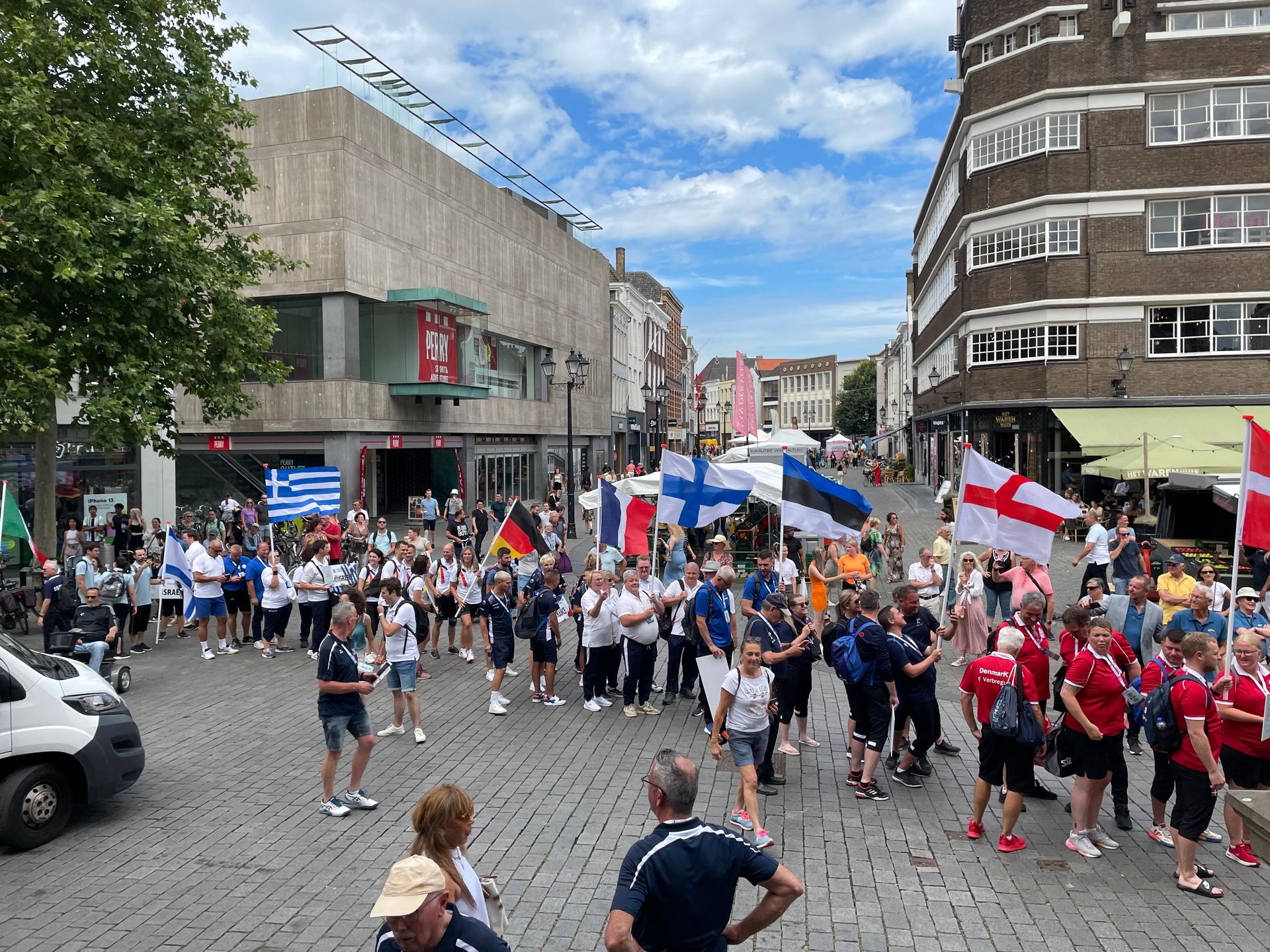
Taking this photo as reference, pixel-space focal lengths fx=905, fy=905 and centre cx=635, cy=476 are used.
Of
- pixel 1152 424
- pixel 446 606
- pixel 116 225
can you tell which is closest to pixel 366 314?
pixel 116 225

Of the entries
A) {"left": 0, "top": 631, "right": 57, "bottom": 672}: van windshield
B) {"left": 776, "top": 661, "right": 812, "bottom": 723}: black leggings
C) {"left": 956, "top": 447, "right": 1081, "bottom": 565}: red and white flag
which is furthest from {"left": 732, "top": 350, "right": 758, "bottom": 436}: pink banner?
{"left": 0, "top": 631, "right": 57, "bottom": 672}: van windshield

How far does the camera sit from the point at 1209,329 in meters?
29.6

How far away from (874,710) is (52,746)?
641 centimetres

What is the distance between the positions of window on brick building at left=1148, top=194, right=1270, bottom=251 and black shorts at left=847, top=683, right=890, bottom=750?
2806 centimetres

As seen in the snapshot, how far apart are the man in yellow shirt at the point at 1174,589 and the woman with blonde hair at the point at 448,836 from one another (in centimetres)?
910

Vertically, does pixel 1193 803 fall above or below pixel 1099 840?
above

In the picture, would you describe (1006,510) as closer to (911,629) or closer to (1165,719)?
(911,629)

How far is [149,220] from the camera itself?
14.0 metres

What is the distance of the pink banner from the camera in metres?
28.1

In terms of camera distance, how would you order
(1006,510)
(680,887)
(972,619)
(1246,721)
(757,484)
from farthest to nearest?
(757,484), (972,619), (1006,510), (1246,721), (680,887)

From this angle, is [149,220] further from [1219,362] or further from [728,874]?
[1219,362]

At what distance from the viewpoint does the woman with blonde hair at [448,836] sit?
146 inches

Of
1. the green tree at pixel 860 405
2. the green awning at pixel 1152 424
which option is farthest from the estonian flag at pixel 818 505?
the green tree at pixel 860 405

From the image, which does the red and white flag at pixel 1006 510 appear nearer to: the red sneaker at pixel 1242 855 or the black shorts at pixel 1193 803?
the red sneaker at pixel 1242 855
